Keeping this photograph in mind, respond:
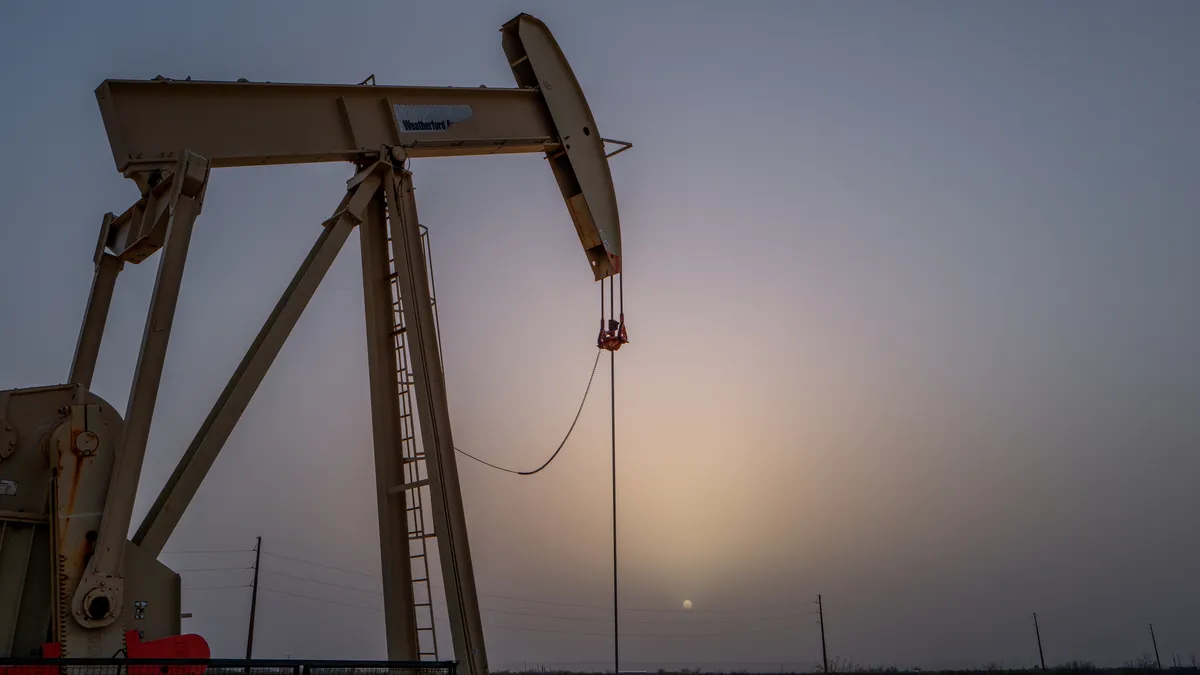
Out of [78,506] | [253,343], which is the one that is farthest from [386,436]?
[78,506]

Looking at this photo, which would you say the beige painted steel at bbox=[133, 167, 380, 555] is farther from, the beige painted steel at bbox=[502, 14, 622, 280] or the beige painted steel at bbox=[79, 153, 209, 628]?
the beige painted steel at bbox=[502, 14, 622, 280]

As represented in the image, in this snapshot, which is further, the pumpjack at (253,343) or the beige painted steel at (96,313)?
the beige painted steel at (96,313)

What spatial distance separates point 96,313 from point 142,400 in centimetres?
161

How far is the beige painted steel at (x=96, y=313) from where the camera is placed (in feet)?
25.3

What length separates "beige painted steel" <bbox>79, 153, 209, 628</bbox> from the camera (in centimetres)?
633

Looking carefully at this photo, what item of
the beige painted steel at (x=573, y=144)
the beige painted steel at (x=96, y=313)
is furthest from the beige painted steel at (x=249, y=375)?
the beige painted steel at (x=573, y=144)

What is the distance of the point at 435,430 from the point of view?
8.72 meters

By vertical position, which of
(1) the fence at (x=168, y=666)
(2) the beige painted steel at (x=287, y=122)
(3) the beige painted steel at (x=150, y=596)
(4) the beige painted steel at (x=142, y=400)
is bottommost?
(1) the fence at (x=168, y=666)

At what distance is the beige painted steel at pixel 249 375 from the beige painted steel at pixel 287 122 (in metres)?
0.48

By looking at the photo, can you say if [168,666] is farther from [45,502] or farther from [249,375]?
[249,375]

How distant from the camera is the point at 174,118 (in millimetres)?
7523

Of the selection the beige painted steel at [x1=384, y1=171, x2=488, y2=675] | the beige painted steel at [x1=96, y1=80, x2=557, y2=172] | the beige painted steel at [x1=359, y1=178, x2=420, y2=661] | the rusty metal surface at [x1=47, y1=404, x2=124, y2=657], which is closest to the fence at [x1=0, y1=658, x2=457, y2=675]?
the rusty metal surface at [x1=47, y1=404, x2=124, y2=657]

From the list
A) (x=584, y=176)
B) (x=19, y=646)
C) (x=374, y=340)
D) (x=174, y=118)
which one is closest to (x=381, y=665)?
(x=19, y=646)

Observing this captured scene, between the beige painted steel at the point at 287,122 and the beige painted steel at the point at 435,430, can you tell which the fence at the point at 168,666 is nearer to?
the beige painted steel at the point at 435,430
